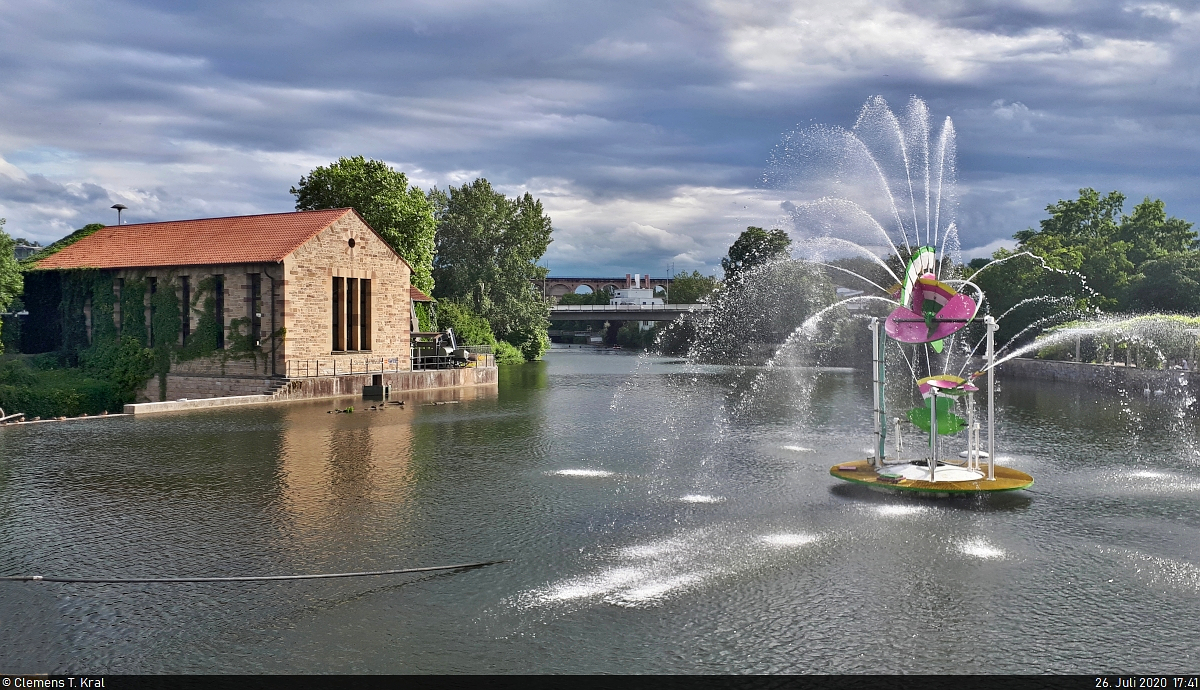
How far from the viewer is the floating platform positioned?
73.9 feet

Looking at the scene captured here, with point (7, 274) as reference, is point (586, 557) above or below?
below

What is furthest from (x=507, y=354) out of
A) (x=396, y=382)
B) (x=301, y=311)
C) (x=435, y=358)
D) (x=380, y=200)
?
(x=301, y=311)

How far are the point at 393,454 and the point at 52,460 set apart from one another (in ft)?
32.8

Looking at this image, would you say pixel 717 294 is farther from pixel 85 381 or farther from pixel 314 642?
pixel 314 642

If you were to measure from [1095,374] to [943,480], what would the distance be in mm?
48001

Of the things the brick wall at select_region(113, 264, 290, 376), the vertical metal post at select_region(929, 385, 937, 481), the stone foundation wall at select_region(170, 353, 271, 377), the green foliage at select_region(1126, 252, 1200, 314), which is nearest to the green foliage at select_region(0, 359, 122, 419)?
the stone foundation wall at select_region(170, 353, 271, 377)

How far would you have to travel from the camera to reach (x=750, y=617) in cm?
1376

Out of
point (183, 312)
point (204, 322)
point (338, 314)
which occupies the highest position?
point (183, 312)

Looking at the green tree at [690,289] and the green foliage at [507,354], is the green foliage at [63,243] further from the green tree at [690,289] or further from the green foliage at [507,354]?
the green tree at [690,289]

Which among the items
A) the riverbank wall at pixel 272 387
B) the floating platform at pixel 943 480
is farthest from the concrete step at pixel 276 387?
the floating platform at pixel 943 480

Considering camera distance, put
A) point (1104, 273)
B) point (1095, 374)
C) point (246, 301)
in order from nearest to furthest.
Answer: point (246, 301) < point (1095, 374) < point (1104, 273)

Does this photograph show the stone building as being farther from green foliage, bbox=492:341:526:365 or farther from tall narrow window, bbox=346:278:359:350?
green foliage, bbox=492:341:526:365

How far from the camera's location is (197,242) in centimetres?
5553

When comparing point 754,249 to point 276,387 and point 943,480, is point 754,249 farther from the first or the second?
point 943,480
